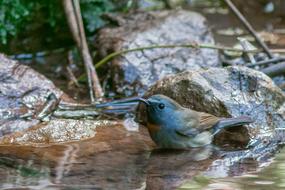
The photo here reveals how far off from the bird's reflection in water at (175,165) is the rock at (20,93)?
53.0 inches

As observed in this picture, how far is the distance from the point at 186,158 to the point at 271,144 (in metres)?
0.83

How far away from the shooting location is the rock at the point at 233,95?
20.3 ft

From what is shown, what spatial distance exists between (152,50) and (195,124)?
2503mm

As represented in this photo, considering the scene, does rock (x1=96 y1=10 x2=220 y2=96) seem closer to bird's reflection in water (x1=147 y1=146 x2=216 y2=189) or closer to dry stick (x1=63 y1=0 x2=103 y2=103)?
dry stick (x1=63 y1=0 x2=103 y2=103)

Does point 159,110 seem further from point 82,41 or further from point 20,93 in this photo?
point 82,41

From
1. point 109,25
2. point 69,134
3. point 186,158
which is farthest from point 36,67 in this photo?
point 186,158

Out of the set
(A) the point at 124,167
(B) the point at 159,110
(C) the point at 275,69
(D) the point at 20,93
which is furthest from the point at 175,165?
(C) the point at 275,69

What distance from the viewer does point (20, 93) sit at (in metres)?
6.80

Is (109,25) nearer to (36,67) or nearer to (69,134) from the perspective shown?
(36,67)

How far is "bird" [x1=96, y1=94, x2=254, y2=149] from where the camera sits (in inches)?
226

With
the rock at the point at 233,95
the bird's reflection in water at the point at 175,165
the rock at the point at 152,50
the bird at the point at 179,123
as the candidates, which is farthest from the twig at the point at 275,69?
the bird's reflection in water at the point at 175,165

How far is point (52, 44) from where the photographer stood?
924cm

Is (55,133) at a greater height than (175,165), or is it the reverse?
(55,133)

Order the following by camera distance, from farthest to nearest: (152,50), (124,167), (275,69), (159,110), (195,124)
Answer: (152,50), (275,69), (195,124), (159,110), (124,167)
